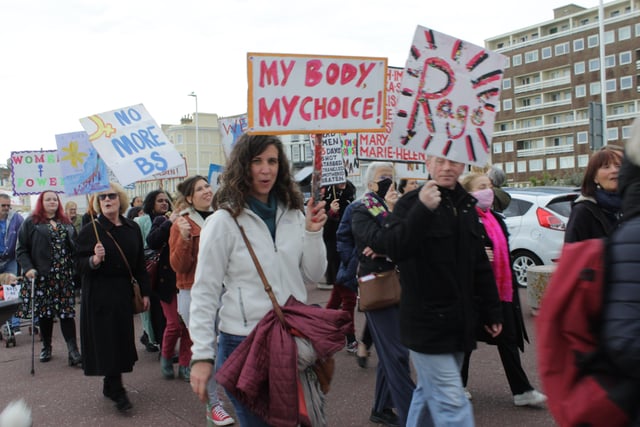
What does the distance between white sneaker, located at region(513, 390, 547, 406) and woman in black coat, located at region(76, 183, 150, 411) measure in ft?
10.6

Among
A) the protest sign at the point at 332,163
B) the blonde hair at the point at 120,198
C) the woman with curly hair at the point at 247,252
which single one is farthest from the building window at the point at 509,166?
the woman with curly hair at the point at 247,252

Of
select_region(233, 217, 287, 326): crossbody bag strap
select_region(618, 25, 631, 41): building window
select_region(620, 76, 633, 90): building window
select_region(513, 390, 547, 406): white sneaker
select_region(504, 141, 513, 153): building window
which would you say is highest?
select_region(618, 25, 631, 41): building window

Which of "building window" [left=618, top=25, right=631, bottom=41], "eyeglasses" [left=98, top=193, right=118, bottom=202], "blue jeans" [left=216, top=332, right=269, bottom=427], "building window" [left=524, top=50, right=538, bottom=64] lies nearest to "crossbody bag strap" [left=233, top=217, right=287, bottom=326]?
"blue jeans" [left=216, top=332, right=269, bottom=427]

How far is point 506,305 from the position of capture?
15.5ft

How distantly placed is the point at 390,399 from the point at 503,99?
86281 millimetres

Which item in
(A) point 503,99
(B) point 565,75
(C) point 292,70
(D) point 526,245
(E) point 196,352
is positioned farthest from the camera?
(A) point 503,99

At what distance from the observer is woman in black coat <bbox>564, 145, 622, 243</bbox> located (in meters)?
4.10

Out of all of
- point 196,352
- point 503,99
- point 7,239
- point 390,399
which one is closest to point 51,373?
point 7,239

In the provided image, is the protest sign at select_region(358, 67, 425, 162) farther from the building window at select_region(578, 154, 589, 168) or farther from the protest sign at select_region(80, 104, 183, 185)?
the building window at select_region(578, 154, 589, 168)

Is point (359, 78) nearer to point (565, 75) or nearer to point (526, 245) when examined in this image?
point (526, 245)

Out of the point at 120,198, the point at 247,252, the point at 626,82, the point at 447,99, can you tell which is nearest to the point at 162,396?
the point at 120,198

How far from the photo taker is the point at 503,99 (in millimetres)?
85500

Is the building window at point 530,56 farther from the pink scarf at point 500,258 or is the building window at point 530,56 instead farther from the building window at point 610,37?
the pink scarf at point 500,258

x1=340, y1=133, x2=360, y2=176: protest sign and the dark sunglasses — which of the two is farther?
x1=340, y1=133, x2=360, y2=176: protest sign
